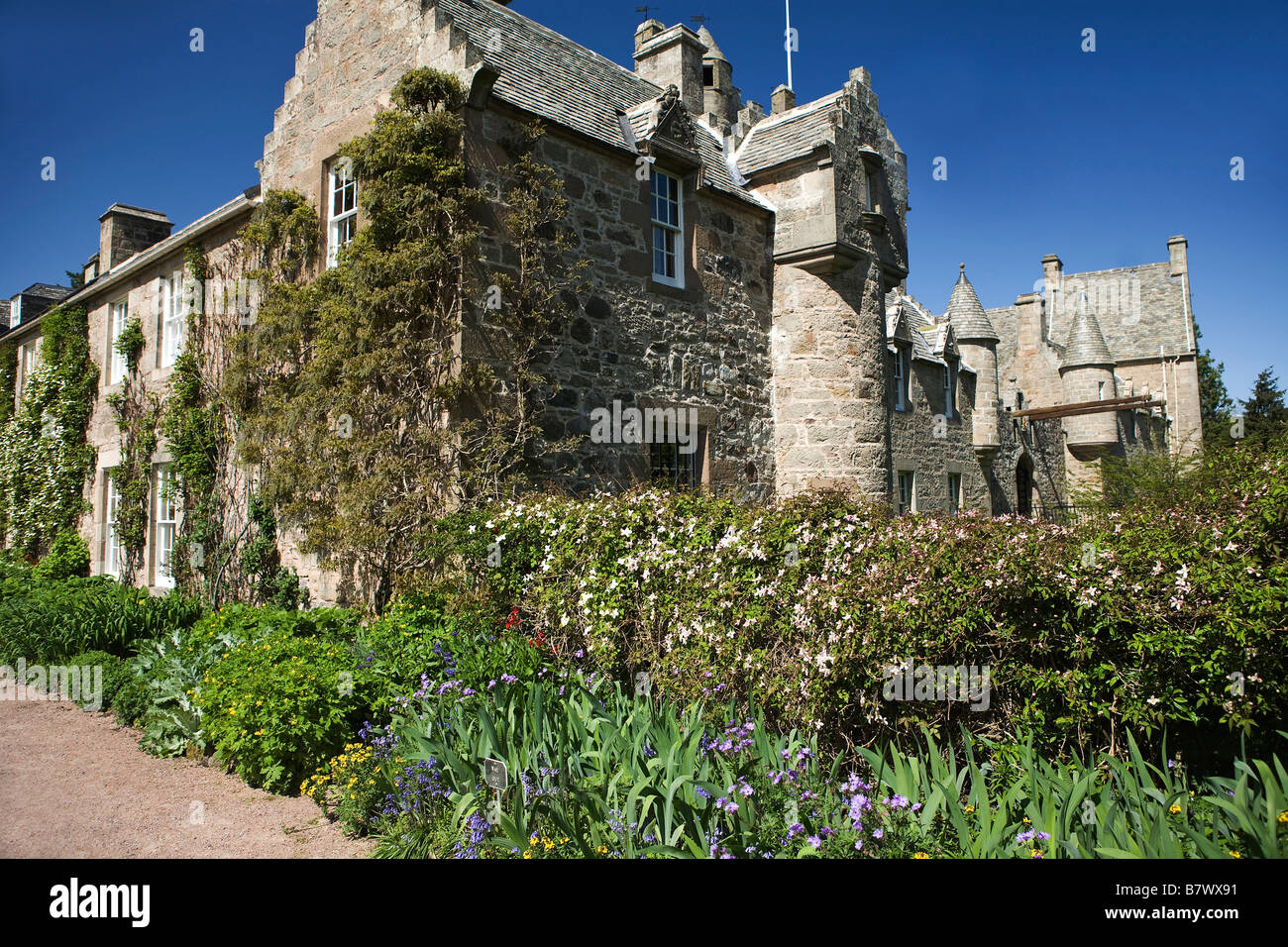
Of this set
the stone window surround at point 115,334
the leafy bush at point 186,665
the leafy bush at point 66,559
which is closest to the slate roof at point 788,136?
the leafy bush at point 186,665

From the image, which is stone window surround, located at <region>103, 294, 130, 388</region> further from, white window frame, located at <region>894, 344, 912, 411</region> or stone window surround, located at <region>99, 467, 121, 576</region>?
white window frame, located at <region>894, 344, 912, 411</region>

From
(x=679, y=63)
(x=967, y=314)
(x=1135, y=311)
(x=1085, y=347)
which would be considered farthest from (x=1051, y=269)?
(x=679, y=63)

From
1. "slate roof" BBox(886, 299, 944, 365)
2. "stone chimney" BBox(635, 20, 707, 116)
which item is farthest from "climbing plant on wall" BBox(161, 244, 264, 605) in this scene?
"slate roof" BBox(886, 299, 944, 365)

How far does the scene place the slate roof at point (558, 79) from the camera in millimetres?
10121

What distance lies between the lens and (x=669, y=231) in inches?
461

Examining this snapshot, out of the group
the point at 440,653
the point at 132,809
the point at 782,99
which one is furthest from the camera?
the point at 782,99

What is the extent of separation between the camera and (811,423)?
1259 centimetres

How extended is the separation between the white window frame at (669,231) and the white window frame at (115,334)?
1036 centimetres

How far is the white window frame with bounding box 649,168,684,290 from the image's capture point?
37.5 ft

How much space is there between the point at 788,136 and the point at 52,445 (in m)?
15.3

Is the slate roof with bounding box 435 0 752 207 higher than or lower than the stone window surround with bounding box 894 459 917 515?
higher

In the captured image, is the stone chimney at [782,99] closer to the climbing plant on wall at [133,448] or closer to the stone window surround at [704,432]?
the stone window surround at [704,432]

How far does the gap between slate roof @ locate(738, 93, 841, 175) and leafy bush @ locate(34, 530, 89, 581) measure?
14.1 m

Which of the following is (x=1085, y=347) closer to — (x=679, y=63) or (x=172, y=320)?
(x=679, y=63)
